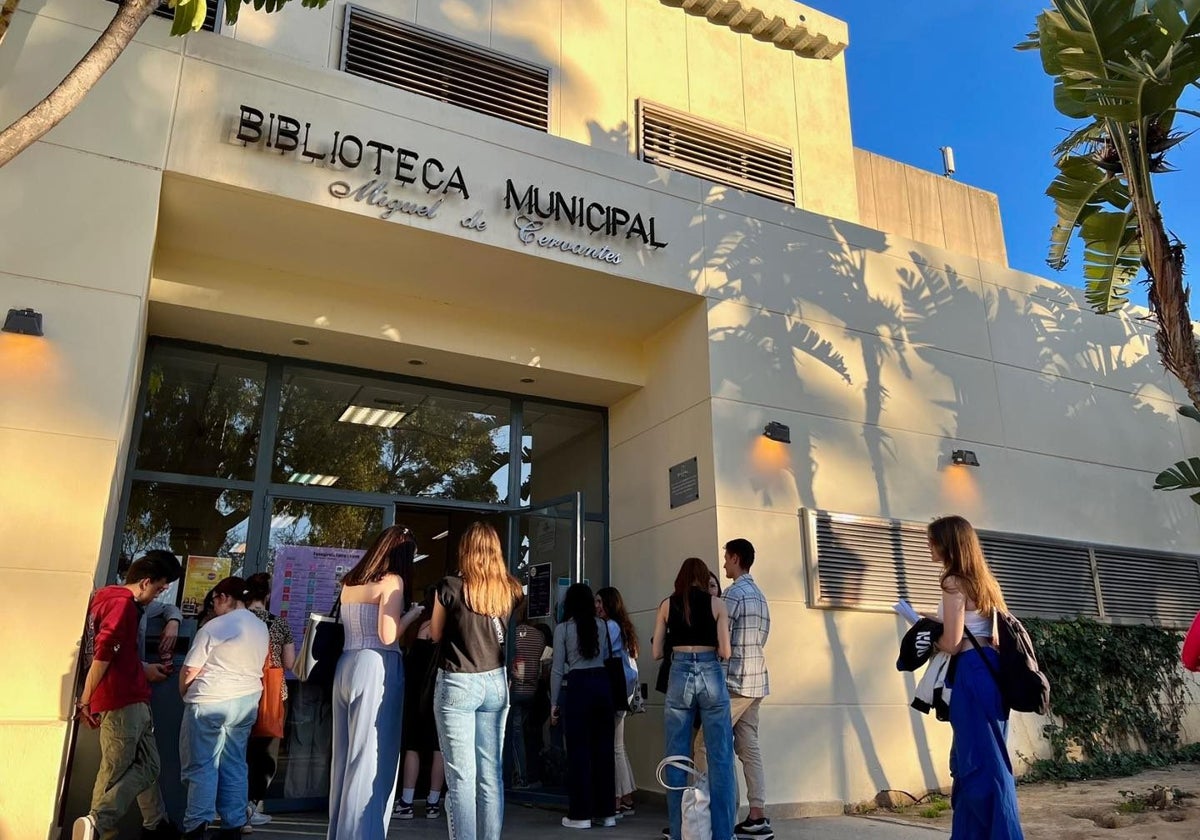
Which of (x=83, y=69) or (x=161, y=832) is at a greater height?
(x=83, y=69)

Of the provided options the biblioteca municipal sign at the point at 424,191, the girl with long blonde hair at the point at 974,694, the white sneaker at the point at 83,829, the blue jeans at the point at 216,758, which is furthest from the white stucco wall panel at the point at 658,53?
the white sneaker at the point at 83,829

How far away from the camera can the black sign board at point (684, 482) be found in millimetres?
7371

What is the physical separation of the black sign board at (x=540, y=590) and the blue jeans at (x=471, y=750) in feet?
10.3

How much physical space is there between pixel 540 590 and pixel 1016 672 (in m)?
4.40

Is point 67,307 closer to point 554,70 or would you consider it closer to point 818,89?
point 554,70

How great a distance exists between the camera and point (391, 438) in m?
7.74

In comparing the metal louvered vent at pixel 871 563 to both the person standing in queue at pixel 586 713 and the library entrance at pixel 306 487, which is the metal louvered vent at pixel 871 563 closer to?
the library entrance at pixel 306 487

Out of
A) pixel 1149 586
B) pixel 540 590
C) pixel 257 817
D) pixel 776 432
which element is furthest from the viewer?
pixel 1149 586

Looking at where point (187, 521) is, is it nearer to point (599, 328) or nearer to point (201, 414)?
point (201, 414)

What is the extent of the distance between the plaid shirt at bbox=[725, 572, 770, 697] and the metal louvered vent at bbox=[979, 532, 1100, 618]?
389cm

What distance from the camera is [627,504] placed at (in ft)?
27.1

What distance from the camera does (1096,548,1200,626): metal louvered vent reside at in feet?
29.5

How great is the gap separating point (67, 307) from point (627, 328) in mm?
4567

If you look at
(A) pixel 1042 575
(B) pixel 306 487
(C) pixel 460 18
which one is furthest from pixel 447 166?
(A) pixel 1042 575
